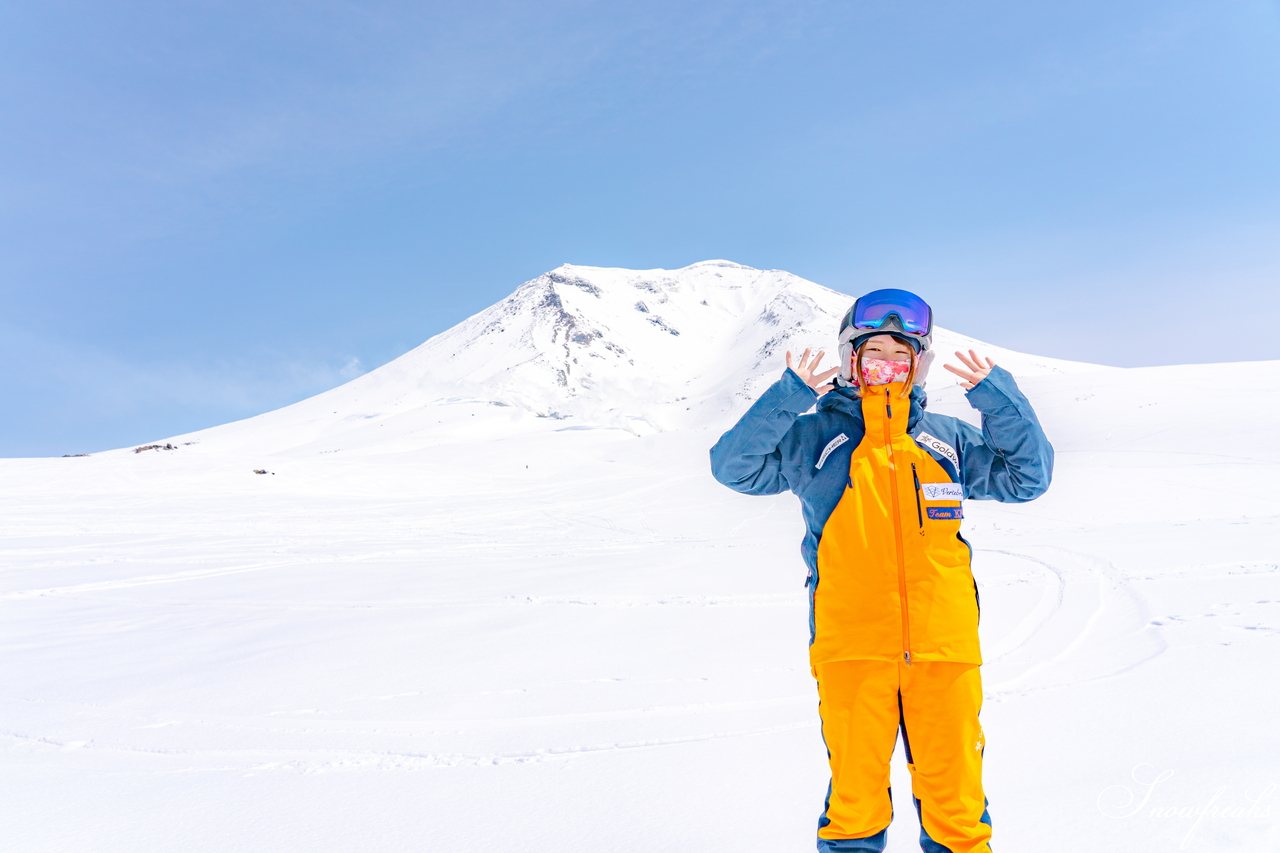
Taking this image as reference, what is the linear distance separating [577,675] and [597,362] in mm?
137164

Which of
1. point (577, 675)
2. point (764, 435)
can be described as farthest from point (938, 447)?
point (577, 675)

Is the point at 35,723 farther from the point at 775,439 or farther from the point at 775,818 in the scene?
the point at 775,439

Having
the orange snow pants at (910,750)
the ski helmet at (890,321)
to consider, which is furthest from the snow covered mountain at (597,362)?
the orange snow pants at (910,750)

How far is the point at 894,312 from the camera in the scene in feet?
8.25

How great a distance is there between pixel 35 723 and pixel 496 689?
3035mm

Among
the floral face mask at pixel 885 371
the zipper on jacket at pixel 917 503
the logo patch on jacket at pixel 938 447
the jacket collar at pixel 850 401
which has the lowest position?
the zipper on jacket at pixel 917 503

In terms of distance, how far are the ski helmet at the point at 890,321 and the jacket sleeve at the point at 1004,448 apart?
0.95ft

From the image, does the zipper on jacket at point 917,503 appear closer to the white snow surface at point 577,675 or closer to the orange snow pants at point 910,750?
the orange snow pants at point 910,750

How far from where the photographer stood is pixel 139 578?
9.57 m

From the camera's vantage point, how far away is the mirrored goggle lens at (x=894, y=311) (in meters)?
2.50

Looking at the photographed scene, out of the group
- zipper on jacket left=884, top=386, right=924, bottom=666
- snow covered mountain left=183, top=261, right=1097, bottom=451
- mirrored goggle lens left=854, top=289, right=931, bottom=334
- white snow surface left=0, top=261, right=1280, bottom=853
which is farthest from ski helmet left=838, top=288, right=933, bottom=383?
snow covered mountain left=183, top=261, right=1097, bottom=451

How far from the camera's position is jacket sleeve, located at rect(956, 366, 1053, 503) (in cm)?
242

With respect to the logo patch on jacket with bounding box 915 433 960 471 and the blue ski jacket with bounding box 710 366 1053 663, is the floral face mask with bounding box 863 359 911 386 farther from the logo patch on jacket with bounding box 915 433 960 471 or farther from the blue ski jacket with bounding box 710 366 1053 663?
the logo patch on jacket with bounding box 915 433 960 471

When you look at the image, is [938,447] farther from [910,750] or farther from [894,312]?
[910,750]
